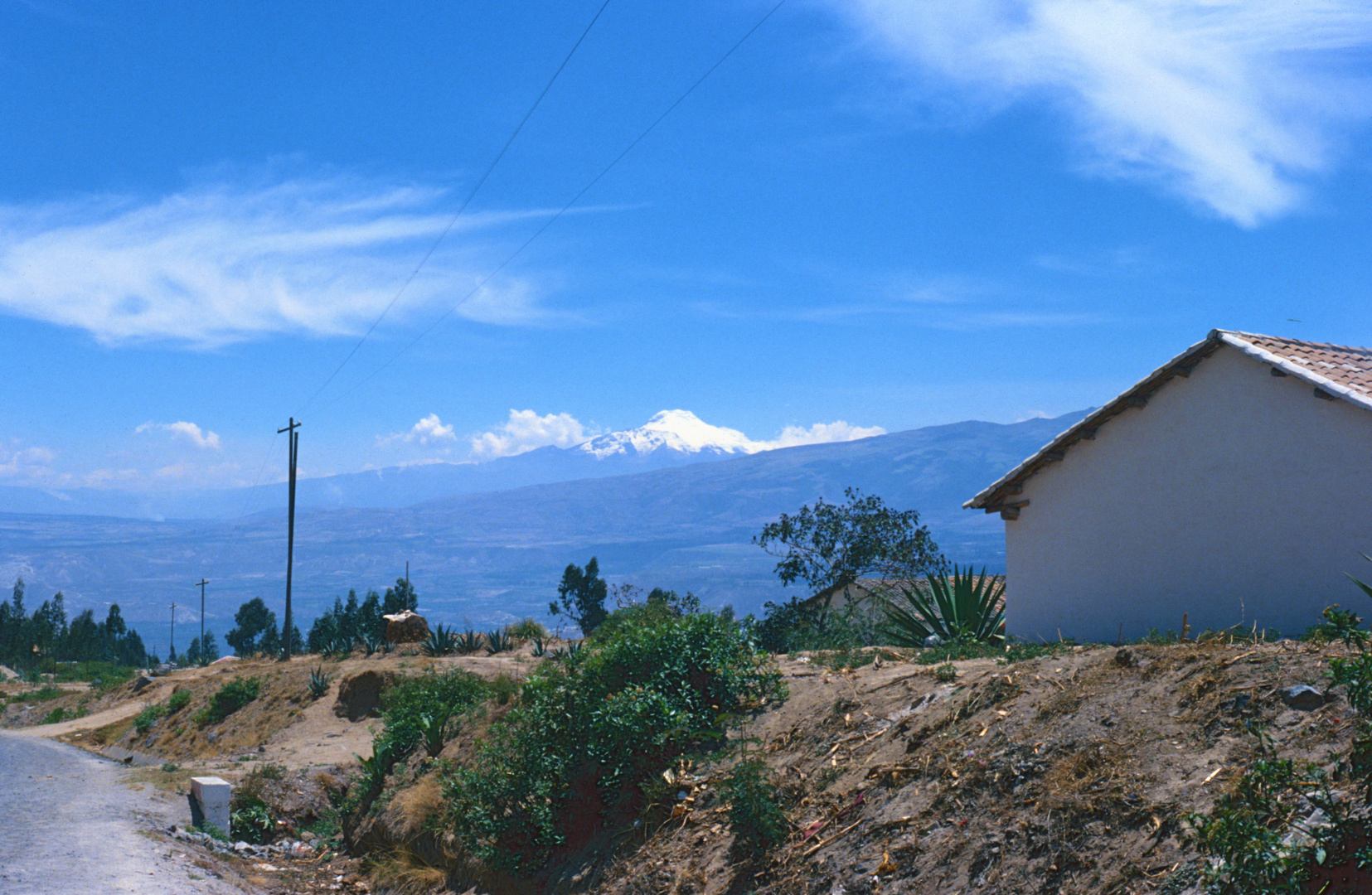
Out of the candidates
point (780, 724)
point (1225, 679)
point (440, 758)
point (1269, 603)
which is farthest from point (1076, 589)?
point (440, 758)

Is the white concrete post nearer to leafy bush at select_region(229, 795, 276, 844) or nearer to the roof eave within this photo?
leafy bush at select_region(229, 795, 276, 844)

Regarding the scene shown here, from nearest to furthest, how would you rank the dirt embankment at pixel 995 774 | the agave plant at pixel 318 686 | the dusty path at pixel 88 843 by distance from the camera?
the dirt embankment at pixel 995 774, the dusty path at pixel 88 843, the agave plant at pixel 318 686

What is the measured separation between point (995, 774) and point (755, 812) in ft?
6.64

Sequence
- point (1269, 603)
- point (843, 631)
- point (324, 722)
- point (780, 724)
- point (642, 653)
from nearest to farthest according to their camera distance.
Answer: point (780, 724)
point (642, 653)
point (1269, 603)
point (843, 631)
point (324, 722)

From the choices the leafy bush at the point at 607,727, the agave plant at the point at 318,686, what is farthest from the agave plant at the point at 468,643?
the leafy bush at the point at 607,727

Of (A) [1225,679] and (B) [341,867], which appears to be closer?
(A) [1225,679]

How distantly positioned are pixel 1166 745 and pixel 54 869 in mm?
11719

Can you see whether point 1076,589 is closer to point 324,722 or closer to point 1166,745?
point 1166,745

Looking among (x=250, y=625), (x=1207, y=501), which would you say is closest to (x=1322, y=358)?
(x=1207, y=501)

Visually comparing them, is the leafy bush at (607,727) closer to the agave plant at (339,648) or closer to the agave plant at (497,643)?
the agave plant at (497,643)

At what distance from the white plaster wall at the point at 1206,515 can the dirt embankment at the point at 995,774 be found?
13.2ft

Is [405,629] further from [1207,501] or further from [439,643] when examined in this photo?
[1207,501]

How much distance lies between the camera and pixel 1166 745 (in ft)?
21.5

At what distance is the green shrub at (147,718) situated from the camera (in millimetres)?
33531
